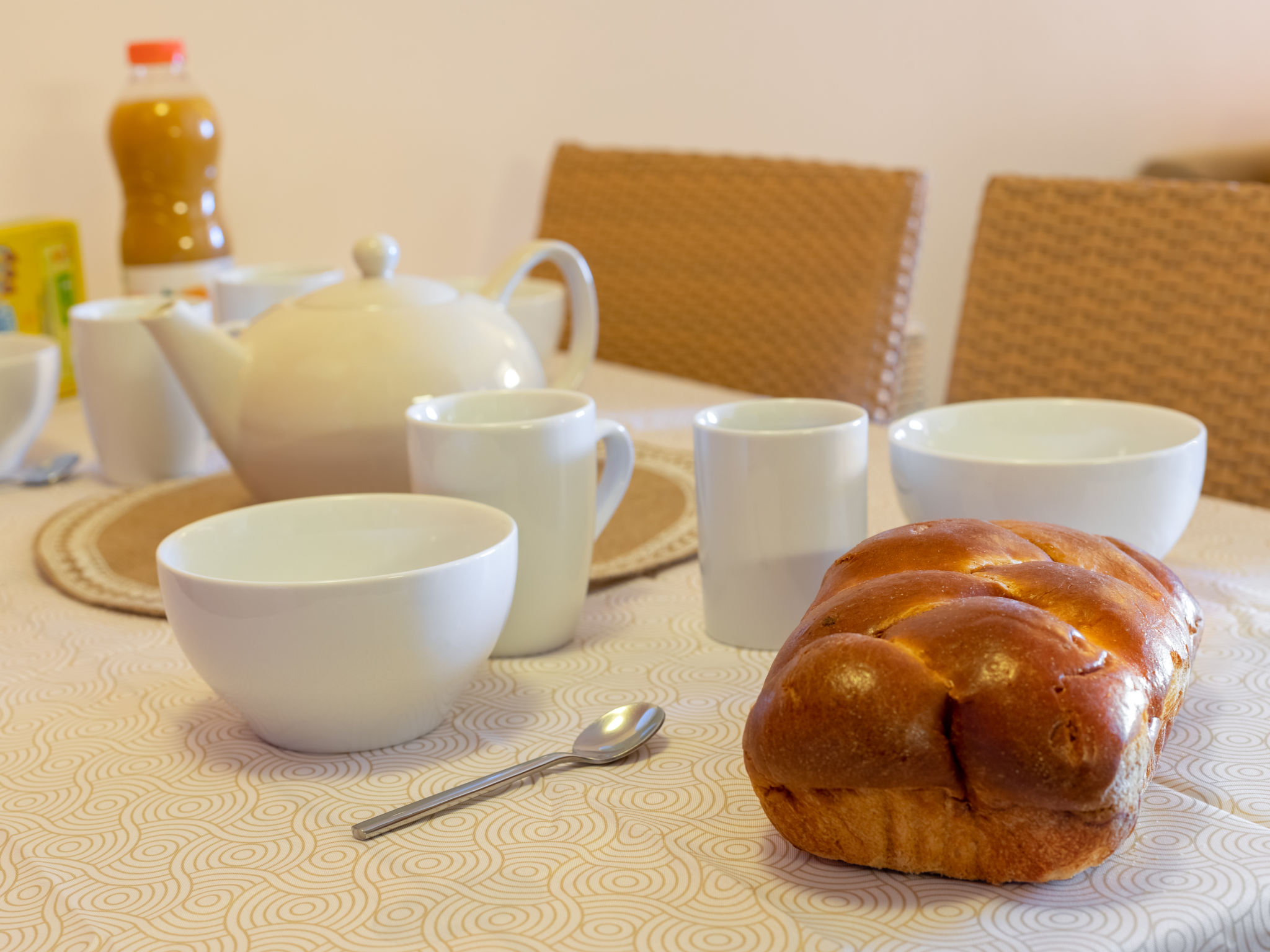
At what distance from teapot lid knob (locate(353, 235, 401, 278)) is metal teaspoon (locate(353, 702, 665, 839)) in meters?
0.43

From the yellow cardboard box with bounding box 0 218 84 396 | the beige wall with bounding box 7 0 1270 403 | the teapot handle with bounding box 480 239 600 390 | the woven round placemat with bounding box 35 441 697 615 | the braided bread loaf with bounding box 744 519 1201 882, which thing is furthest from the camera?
the beige wall with bounding box 7 0 1270 403

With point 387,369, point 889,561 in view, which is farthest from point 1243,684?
point 387,369

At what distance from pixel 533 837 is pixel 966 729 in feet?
0.53

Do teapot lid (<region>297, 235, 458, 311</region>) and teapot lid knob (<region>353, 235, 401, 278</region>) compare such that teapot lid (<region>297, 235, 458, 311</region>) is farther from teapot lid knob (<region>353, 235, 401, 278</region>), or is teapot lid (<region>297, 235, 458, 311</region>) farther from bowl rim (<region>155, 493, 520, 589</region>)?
bowl rim (<region>155, 493, 520, 589</region>)

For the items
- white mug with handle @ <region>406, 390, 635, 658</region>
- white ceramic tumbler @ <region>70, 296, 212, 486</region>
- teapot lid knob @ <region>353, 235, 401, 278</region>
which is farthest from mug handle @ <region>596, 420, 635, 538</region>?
white ceramic tumbler @ <region>70, 296, 212, 486</region>

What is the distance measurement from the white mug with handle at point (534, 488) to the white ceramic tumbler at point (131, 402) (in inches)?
16.2

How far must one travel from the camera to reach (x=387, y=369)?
795 mm

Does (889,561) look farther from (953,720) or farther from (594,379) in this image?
(594,379)

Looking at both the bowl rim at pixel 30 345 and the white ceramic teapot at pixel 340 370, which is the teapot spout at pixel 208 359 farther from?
the bowl rim at pixel 30 345

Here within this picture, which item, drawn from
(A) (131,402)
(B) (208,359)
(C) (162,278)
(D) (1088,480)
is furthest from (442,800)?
(C) (162,278)

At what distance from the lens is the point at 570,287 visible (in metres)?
0.96

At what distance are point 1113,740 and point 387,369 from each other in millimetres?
536

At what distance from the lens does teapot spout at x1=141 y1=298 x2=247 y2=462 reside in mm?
828

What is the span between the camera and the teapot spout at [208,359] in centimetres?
83
